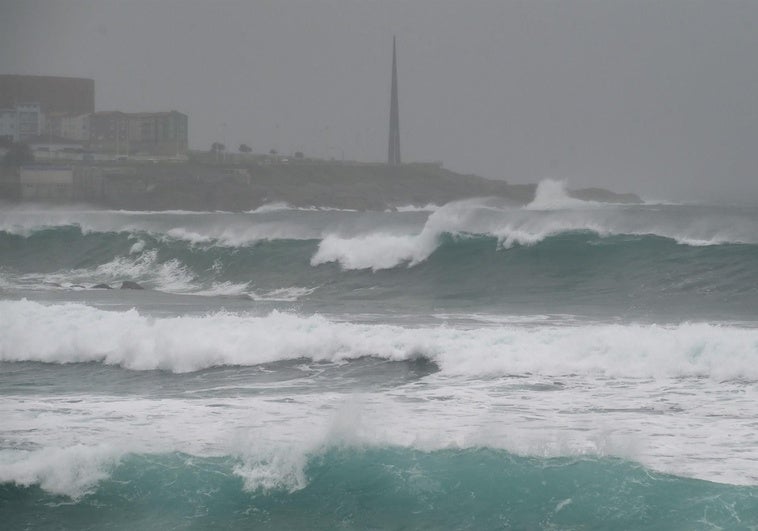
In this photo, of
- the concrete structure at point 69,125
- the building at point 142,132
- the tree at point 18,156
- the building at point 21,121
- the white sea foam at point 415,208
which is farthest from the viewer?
the building at point 142,132

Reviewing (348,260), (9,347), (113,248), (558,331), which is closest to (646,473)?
(558,331)

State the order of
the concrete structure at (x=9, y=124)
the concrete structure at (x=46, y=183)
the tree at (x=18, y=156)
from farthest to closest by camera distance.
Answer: the concrete structure at (x=9, y=124), the tree at (x=18, y=156), the concrete structure at (x=46, y=183)

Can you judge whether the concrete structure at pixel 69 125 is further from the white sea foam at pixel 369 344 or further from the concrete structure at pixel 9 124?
the white sea foam at pixel 369 344

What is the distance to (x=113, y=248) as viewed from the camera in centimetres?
3425

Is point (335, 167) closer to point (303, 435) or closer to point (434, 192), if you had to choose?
point (434, 192)

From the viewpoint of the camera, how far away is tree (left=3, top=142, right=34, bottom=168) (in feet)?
198

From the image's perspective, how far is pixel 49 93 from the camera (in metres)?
75.3

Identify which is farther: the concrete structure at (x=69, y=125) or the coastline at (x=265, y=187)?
the concrete structure at (x=69, y=125)

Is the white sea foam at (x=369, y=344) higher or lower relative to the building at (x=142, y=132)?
lower

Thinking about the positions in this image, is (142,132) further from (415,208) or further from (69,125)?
(415,208)

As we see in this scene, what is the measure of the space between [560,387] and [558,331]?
9.60 ft

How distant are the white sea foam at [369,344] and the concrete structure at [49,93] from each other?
58.9 metres

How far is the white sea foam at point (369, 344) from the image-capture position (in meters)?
12.1

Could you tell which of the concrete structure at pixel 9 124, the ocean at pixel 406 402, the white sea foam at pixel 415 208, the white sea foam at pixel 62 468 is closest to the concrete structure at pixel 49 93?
the concrete structure at pixel 9 124
